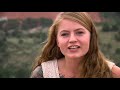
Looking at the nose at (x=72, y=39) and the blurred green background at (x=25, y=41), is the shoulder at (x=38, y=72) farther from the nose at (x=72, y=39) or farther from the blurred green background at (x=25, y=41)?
the nose at (x=72, y=39)

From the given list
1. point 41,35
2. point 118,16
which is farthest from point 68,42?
point 118,16

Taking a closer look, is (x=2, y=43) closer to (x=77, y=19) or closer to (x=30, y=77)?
(x=30, y=77)

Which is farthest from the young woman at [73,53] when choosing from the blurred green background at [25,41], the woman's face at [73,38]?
the blurred green background at [25,41]

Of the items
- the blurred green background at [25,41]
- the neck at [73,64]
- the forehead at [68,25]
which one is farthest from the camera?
the blurred green background at [25,41]

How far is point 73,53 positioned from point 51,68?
0.19m

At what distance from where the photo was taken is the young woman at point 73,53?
1340mm

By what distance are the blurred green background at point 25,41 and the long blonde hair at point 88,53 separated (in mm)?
119

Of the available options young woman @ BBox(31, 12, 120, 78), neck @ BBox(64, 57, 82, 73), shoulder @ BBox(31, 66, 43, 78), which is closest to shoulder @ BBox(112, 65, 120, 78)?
young woman @ BBox(31, 12, 120, 78)

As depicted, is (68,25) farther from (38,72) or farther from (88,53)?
(38,72)

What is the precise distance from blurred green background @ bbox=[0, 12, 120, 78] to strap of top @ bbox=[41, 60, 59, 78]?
16 cm

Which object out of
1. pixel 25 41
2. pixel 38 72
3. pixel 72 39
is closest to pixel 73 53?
pixel 72 39

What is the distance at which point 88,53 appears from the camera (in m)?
1.40

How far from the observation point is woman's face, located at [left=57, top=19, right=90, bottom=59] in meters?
1.33

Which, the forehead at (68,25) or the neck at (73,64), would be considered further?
the neck at (73,64)
